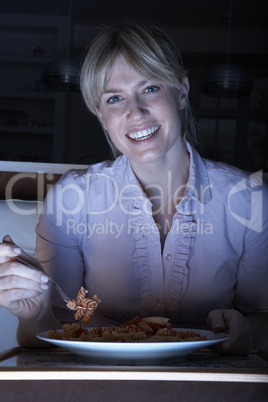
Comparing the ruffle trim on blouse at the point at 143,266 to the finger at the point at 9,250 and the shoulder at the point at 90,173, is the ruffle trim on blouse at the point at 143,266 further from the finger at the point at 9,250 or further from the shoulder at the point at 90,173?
the finger at the point at 9,250

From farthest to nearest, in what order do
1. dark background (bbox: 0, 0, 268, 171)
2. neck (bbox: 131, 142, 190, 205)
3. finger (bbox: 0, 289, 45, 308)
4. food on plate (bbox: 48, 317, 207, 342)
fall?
dark background (bbox: 0, 0, 268, 171), neck (bbox: 131, 142, 190, 205), finger (bbox: 0, 289, 45, 308), food on plate (bbox: 48, 317, 207, 342)

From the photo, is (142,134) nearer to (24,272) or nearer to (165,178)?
(165,178)

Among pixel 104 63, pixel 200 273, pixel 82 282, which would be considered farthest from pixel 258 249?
pixel 104 63

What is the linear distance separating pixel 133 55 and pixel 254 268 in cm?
58

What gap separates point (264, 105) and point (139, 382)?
6261 mm

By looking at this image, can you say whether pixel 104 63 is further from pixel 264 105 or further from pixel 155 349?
pixel 264 105

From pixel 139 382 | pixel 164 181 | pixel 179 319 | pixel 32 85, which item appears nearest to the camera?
pixel 139 382

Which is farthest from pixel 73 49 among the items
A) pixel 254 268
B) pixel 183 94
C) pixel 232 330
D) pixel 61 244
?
pixel 232 330

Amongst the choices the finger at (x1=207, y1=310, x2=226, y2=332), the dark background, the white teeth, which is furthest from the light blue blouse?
the dark background

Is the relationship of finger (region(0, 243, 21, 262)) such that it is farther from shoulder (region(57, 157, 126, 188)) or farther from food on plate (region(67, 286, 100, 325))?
shoulder (region(57, 157, 126, 188))

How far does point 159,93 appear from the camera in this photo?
4.21 ft

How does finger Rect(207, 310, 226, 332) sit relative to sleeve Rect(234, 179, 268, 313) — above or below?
below

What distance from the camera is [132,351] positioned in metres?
0.63

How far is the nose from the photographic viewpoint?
123 centimetres
